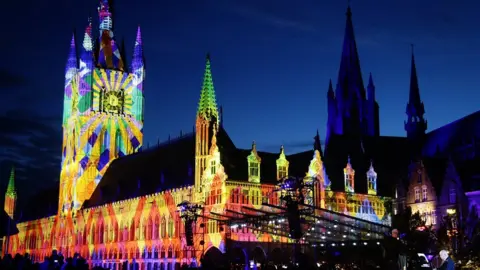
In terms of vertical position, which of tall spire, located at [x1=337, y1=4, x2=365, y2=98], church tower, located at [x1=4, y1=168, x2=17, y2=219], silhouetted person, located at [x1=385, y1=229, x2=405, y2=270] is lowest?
silhouetted person, located at [x1=385, y1=229, x2=405, y2=270]

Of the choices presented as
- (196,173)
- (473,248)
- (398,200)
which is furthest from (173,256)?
(473,248)

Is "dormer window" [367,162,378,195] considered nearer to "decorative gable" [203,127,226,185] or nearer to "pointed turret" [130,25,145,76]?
"decorative gable" [203,127,226,185]

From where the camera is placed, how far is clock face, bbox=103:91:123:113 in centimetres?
9912

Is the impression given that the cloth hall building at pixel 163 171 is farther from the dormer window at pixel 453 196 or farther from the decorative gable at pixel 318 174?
the dormer window at pixel 453 196

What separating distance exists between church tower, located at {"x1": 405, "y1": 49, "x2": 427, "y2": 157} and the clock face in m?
39.8

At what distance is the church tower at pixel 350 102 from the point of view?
346ft

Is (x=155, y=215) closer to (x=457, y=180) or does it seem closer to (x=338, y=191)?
(x=338, y=191)

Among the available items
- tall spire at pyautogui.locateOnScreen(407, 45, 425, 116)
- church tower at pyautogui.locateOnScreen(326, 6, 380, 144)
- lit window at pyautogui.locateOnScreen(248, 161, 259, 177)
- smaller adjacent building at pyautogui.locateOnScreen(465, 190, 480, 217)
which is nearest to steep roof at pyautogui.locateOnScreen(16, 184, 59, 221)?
church tower at pyautogui.locateOnScreen(326, 6, 380, 144)

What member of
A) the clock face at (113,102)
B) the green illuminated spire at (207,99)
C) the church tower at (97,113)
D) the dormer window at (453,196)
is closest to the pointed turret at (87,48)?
the church tower at (97,113)

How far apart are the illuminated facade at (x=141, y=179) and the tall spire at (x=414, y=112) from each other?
1514 centimetres

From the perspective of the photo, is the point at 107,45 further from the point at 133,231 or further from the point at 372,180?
the point at 372,180

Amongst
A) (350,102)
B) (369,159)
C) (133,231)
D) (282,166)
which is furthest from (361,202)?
(350,102)

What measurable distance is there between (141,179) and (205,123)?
60.7 ft

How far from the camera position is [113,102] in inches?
3932
